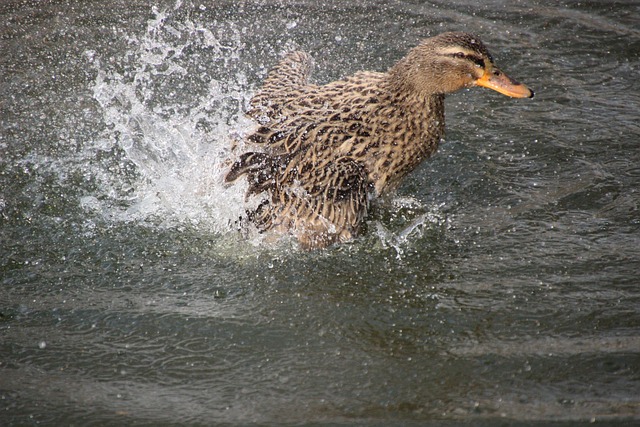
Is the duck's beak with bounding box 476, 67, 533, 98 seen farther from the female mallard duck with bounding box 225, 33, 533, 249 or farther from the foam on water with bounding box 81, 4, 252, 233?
the foam on water with bounding box 81, 4, 252, 233

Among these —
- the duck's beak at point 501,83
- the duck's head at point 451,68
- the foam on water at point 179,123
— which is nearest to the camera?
the duck's head at point 451,68

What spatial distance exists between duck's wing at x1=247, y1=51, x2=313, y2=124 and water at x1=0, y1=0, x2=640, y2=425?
0.86ft

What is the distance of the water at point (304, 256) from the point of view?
161 inches

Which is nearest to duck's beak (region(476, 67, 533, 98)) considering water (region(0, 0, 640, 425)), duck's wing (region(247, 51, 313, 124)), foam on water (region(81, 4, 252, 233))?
water (region(0, 0, 640, 425))

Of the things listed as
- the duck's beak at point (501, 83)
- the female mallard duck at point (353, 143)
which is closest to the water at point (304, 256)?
the female mallard duck at point (353, 143)

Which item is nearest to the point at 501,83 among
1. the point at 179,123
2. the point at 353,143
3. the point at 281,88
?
the point at 353,143

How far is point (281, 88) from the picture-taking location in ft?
19.2

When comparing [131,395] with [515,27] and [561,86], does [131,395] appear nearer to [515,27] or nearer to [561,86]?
[561,86]

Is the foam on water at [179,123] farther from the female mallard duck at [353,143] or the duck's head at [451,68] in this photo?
the duck's head at [451,68]

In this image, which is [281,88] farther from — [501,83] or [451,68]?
[501,83]

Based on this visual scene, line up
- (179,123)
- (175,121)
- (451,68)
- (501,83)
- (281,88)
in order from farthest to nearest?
1. (175,121)
2. (179,123)
3. (281,88)
4. (501,83)
5. (451,68)

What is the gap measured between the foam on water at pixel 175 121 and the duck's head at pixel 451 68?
4.03 ft

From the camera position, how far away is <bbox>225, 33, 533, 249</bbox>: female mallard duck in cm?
508

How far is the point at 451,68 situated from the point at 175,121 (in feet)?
8.46
